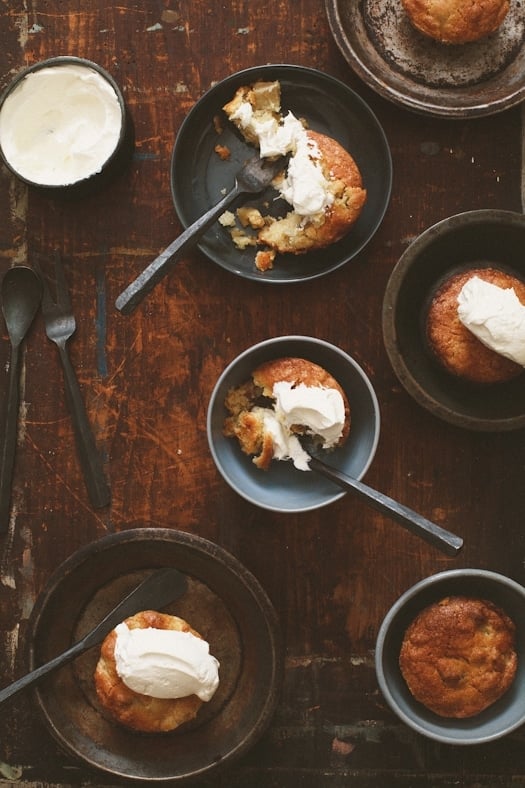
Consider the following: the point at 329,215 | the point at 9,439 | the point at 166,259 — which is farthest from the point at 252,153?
the point at 9,439

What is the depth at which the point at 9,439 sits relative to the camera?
6.86ft

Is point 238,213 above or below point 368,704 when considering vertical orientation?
above

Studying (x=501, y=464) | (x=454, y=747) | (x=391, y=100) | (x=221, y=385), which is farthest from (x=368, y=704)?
(x=391, y=100)

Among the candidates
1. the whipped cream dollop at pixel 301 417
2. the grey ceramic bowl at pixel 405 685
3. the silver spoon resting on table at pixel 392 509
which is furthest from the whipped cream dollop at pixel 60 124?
the grey ceramic bowl at pixel 405 685

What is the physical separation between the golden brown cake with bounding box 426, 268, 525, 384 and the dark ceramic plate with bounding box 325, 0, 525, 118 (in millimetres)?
456

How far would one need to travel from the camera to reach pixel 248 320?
6.88ft

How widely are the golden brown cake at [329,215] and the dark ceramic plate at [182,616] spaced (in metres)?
0.74

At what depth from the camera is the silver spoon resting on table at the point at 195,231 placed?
1.83 meters

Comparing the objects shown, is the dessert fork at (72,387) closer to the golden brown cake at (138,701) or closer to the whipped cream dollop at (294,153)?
the golden brown cake at (138,701)

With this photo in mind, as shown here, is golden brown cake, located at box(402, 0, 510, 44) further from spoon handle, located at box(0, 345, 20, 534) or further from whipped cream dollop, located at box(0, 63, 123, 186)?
spoon handle, located at box(0, 345, 20, 534)

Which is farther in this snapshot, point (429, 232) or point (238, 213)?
point (238, 213)

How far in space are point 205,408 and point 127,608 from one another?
515 mm

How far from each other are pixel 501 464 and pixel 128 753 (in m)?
1.14

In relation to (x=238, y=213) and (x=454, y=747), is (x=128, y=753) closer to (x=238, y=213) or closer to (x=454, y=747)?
(x=454, y=747)
